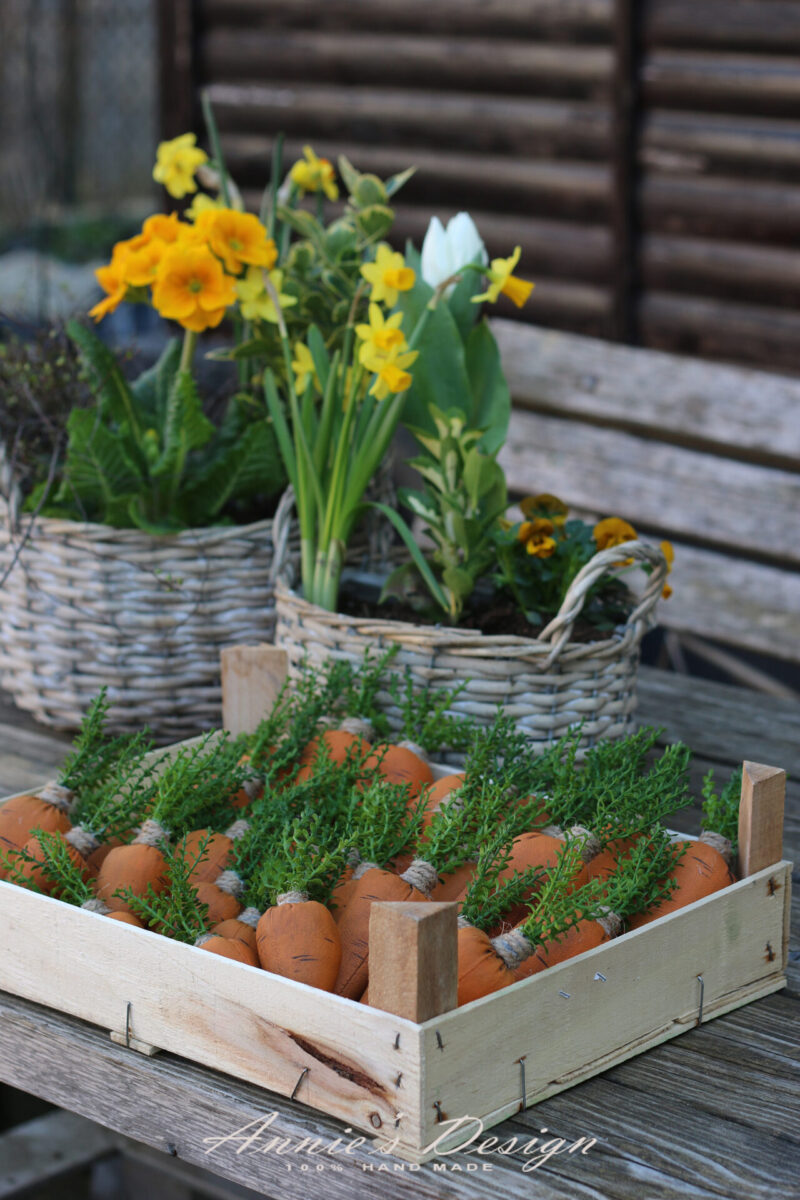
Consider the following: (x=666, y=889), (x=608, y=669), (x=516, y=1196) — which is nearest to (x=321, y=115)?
(x=608, y=669)

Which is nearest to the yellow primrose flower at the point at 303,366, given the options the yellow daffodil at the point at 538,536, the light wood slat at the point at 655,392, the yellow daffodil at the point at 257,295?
the yellow daffodil at the point at 257,295

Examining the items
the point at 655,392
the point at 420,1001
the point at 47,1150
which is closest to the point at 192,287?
the point at 420,1001

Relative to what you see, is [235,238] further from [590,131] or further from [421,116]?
[421,116]

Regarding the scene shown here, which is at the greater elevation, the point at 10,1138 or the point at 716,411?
the point at 716,411

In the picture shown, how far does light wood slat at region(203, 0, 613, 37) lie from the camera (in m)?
2.83

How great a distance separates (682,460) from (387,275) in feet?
4.18

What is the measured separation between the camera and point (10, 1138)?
207 cm

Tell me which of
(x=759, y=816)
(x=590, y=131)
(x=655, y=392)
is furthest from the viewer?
(x=590, y=131)

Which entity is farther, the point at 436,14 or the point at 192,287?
the point at 436,14

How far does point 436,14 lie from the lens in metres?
3.07

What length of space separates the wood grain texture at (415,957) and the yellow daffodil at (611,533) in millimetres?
627

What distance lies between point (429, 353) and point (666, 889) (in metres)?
0.60

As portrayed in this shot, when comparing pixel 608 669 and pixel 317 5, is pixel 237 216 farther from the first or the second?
pixel 317 5

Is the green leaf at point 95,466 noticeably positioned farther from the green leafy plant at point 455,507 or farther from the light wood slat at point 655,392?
the light wood slat at point 655,392
